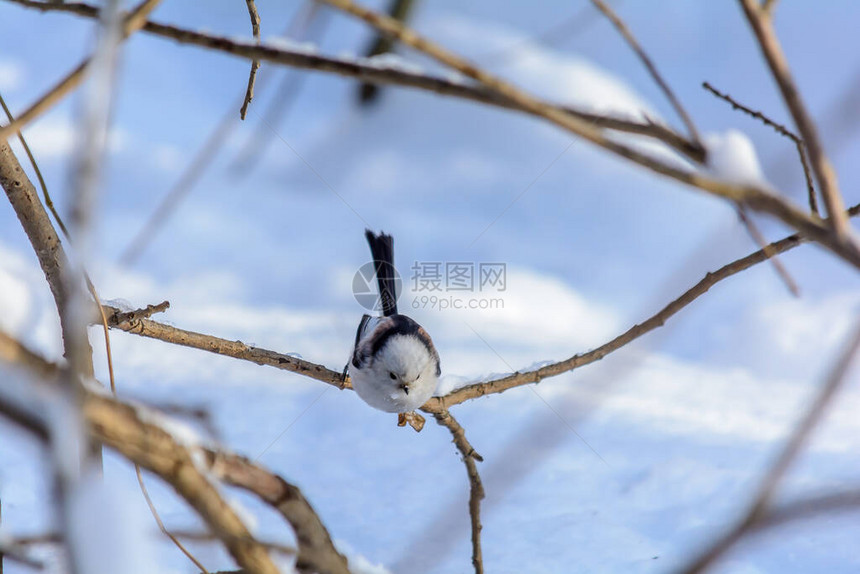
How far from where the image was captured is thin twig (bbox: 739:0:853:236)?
9.2 inches

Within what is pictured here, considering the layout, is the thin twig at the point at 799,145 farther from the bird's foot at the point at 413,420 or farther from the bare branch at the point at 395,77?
the bird's foot at the point at 413,420

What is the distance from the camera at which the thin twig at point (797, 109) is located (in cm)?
23

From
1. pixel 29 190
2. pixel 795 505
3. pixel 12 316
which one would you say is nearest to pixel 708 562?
pixel 795 505

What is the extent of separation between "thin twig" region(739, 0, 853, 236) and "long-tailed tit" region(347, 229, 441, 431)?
2.78 feet

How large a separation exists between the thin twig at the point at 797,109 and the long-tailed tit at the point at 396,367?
0.85m

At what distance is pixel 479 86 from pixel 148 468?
0.19m

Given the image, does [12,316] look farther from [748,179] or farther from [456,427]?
[456,427]

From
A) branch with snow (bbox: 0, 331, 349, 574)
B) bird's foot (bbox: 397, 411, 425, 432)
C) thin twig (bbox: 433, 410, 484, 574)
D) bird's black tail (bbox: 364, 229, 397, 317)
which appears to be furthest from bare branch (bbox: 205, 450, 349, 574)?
bird's black tail (bbox: 364, 229, 397, 317)

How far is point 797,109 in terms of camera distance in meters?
0.24

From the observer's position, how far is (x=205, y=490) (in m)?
0.27

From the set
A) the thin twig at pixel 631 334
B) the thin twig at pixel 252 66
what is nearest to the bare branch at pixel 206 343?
the thin twig at pixel 631 334

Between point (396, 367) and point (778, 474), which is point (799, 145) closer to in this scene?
point (778, 474)

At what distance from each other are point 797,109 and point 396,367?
0.88 m

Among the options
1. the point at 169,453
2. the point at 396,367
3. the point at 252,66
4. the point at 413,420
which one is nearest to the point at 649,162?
the point at 169,453
